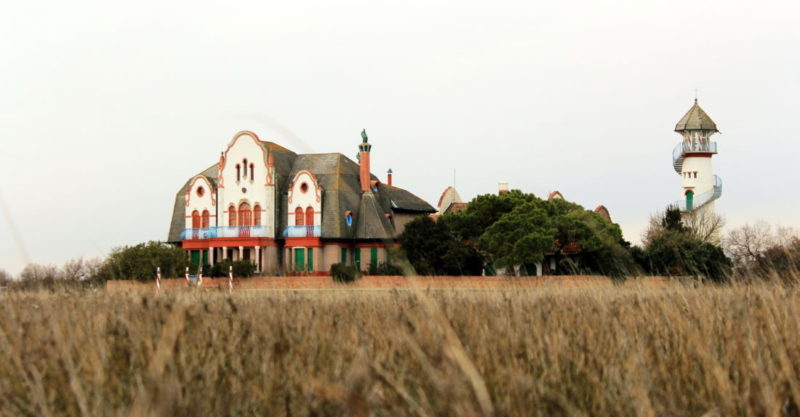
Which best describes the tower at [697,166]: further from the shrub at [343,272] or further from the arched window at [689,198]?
the shrub at [343,272]

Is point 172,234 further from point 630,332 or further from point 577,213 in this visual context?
point 630,332

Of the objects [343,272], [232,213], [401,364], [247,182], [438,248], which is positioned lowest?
[401,364]

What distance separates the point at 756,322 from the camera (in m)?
8.50

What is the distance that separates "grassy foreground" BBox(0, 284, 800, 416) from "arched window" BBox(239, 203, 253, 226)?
46.7m

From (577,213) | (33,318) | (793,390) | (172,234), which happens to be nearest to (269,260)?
(172,234)

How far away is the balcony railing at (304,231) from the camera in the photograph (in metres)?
55.2

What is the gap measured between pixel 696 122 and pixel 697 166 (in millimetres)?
3168

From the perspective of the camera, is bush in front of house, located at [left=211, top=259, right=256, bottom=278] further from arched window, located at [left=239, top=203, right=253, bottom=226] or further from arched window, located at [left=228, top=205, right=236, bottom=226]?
arched window, located at [left=228, top=205, right=236, bottom=226]

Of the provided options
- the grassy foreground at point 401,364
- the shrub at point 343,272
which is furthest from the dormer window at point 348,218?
the grassy foreground at point 401,364

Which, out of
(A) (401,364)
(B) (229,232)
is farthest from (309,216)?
(A) (401,364)

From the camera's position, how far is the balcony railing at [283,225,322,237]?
181ft

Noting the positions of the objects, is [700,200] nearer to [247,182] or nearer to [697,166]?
[697,166]

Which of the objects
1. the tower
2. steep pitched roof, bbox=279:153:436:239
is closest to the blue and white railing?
the tower

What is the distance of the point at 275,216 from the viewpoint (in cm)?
5638
